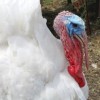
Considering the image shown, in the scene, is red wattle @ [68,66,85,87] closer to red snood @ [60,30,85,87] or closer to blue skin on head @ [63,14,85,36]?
red snood @ [60,30,85,87]

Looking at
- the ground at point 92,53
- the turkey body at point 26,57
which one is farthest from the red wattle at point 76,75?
the ground at point 92,53

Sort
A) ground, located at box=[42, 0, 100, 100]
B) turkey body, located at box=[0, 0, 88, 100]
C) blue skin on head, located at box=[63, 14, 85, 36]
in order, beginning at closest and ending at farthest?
turkey body, located at box=[0, 0, 88, 100], blue skin on head, located at box=[63, 14, 85, 36], ground, located at box=[42, 0, 100, 100]

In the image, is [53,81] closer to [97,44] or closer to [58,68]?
[58,68]

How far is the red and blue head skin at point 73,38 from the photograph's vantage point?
311cm

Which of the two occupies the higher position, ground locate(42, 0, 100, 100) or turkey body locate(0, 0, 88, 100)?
turkey body locate(0, 0, 88, 100)

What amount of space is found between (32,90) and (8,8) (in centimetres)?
60

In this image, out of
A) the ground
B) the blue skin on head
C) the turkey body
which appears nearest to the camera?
the turkey body

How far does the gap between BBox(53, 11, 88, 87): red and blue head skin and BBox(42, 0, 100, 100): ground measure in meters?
1.19

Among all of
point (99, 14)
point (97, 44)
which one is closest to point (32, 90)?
point (97, 44)

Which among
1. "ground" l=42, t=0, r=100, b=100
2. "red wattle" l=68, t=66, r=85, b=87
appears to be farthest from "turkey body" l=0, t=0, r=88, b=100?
"ground" l=42, t=0, r=100, b=100

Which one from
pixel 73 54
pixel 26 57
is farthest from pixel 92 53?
pixel 26 57

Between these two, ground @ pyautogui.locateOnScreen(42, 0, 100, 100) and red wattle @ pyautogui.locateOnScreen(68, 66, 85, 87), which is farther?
ground @ pyautogui.locateOnScreen(42, 0, 100, 100)

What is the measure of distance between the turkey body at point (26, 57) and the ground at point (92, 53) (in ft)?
4.97

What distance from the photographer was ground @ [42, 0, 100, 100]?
175 inches
